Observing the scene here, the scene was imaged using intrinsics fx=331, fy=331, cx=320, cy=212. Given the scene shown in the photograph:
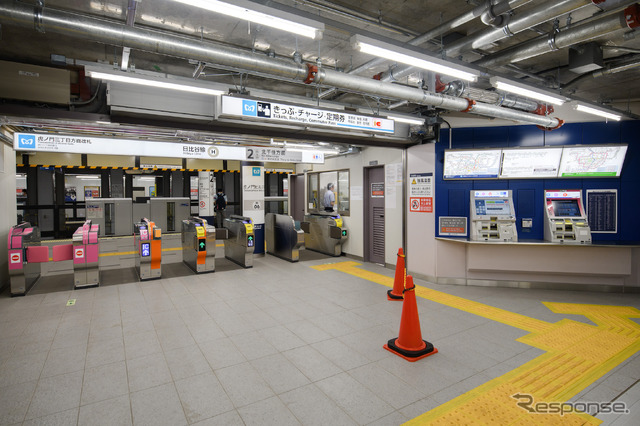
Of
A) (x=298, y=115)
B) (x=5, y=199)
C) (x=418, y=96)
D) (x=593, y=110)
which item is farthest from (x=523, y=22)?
(x=5, y=199)

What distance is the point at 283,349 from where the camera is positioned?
3867 mm

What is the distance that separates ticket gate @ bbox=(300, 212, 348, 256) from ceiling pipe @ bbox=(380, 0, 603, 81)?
5.61 metres

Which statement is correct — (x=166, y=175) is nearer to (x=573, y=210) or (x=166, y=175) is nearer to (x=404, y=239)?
(x=404, y=239)

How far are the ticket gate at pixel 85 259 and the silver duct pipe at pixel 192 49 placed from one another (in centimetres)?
469

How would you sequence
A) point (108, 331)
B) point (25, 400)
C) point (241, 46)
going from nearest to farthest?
point (25, 400)
point (108, 331)
point (241, 46)

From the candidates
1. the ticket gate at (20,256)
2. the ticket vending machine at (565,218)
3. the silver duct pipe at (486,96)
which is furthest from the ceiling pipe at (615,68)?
the ticket gate at (20,256)

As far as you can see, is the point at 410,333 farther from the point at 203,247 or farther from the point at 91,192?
the point at 91,192

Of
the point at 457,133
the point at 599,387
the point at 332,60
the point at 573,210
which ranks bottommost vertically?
A: the point at 599,387

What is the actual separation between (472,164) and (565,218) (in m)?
1.95

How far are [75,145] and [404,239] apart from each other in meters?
6.75

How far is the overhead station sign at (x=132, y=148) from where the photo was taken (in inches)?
222

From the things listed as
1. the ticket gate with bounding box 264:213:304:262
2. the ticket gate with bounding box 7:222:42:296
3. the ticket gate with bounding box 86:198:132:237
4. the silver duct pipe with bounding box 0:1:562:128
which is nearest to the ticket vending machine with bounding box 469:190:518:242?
the silver duct pipe with bounding box 0:1:562:128

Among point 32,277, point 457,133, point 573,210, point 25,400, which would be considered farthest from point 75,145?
point 573,210

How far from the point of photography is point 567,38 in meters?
3.73
